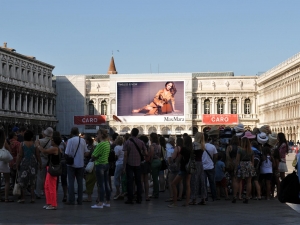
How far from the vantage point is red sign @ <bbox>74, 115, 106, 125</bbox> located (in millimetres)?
74688

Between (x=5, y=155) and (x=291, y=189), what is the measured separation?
8614 mm

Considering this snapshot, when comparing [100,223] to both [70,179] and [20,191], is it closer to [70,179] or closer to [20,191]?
[70,179]

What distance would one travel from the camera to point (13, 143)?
588 inches

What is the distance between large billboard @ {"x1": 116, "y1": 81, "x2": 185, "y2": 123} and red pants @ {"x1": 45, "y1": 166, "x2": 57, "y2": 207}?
6120 cm

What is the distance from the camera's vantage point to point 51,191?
41.2 feet

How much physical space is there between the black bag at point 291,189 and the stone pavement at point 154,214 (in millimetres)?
4246

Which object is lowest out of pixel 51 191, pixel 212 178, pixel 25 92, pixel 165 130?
pixel 51 191

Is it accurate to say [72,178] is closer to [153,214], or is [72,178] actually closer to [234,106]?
[153,214]

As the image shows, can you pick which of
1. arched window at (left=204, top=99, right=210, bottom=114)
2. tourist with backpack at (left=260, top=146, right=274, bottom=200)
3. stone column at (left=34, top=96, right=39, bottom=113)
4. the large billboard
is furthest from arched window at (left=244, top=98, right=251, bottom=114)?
tourist with backpack at (left=260, top=146, right=274, bottom=200)

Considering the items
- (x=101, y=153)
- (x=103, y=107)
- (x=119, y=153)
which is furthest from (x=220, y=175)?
(x=103, y=107)

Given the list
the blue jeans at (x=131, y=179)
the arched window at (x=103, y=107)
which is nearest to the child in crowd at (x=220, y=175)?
the blue jeans at (x=131, y=179)

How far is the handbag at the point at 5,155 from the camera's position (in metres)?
13.7

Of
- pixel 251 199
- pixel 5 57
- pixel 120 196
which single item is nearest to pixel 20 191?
pixel 120 196

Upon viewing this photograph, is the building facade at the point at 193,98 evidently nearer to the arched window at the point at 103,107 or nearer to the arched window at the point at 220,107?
the arched window at the point at 220,107
